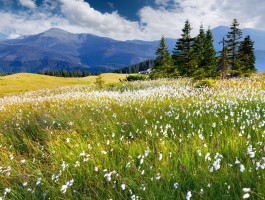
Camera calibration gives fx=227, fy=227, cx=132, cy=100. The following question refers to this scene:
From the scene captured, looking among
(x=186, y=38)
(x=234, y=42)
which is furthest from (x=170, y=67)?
(x=234, y=42)

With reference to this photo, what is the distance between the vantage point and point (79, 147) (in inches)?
177

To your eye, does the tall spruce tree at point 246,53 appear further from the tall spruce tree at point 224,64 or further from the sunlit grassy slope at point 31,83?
the sunlit grassy slope at point 31,83

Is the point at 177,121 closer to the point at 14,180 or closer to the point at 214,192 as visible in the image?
the point at 214,192

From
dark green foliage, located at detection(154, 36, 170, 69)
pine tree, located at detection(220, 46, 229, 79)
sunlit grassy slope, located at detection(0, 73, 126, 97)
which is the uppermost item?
dark green foliage, located at detection(154, 36, 170, 69)

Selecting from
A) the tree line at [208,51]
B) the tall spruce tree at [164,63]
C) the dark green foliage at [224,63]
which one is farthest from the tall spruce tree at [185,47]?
the dark green foliage at [224,63]

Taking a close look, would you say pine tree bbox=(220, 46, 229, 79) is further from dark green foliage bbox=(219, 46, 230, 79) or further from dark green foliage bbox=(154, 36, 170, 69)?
dark green foliage bbox=(154, 36, 170, 69)

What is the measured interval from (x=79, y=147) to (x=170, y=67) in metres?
53.9

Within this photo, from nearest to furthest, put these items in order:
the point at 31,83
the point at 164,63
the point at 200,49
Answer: the point at 200,49 < the point at 164,63 < the point at 31,83

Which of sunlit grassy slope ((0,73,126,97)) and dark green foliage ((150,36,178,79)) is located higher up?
dark green foliage ((150,36,178,79))

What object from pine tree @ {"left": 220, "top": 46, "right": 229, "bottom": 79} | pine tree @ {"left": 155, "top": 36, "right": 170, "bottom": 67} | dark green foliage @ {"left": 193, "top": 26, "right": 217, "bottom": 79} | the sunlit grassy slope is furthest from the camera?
the sunlit grassy slope

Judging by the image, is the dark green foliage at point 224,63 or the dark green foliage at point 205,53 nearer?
the dark green foliage at point 224,63

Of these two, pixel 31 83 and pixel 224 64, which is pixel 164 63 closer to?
pixel 224 64

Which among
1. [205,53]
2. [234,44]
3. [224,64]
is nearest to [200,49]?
[205,53]

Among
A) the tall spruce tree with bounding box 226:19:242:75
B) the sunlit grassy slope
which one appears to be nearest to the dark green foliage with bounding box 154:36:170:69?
the tall spruce tree with bounding box 226:19:242:75
